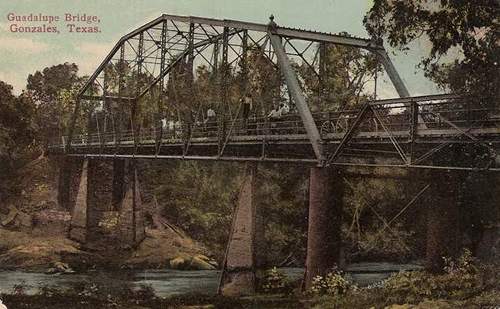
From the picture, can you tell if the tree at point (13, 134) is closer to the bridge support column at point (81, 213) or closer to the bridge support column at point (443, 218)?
the bridge support column at point (81, 213)

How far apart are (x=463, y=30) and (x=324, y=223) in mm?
5346

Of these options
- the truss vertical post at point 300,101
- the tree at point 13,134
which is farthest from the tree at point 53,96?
the truss vertical post at point 300,101

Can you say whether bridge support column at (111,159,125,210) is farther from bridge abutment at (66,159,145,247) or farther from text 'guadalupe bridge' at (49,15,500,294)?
text 'guadalupe bridge' at (49,15,500,294)

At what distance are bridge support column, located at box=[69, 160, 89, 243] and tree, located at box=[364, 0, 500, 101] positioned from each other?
19.6 metres

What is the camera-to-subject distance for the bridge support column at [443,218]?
554 inches

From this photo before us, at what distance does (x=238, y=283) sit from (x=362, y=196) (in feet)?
18.8

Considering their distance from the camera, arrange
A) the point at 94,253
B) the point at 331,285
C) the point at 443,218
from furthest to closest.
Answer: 1. the point at 94,253
2. the point at 443,218
3. the point at 331,285

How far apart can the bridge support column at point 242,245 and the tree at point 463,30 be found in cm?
778

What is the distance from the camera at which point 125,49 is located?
25219mm

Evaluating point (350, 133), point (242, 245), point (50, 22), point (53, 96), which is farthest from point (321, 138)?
point (53, 96)

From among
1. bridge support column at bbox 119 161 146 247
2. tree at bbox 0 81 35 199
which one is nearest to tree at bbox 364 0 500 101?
tree at bbox 0 81 35 199

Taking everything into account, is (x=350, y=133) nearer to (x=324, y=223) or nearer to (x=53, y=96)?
(x=324, y=223)

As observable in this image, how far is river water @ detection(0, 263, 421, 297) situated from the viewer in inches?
725

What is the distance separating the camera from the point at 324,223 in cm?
1396
